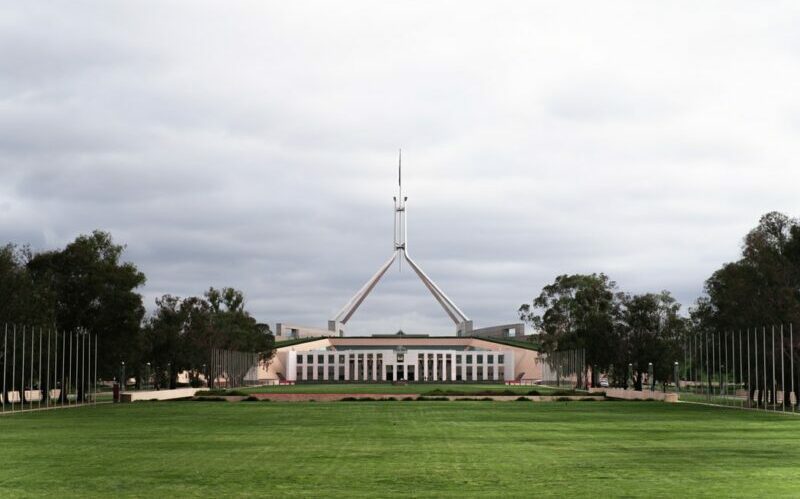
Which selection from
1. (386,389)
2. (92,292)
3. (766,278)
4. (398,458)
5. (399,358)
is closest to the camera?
(398,458)

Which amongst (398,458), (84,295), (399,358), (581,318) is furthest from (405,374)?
(398,458)

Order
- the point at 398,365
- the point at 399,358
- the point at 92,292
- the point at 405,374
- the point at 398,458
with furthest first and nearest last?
the point at 399,358
the point at 398,365
the point at 405,374
the point at 92,292
the point at 398,458

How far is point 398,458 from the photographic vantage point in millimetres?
21188

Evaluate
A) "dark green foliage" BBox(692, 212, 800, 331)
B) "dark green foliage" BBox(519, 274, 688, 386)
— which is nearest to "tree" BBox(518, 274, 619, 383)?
"dark green foliage" BBox(519, 274, 688, 386)

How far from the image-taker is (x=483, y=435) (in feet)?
95.5

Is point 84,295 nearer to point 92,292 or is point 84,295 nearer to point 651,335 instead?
point 92,292

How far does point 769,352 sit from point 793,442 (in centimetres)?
2926

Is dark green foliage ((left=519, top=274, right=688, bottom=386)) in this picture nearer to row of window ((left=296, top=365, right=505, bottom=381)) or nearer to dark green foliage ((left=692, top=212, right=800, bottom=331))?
dark green foliage ((left=692, top=212, right=800, bottom=331))

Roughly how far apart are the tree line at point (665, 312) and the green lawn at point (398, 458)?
852 inches

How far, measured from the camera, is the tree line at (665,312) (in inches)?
2245

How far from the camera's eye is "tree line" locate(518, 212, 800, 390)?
2245 inches

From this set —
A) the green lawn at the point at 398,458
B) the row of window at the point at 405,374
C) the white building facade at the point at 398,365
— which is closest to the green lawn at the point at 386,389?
the green lawn at the point at 398,458

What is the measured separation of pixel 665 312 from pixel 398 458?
221 feet

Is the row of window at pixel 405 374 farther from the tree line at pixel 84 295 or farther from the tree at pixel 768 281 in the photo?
the tree at pixel 768 281
